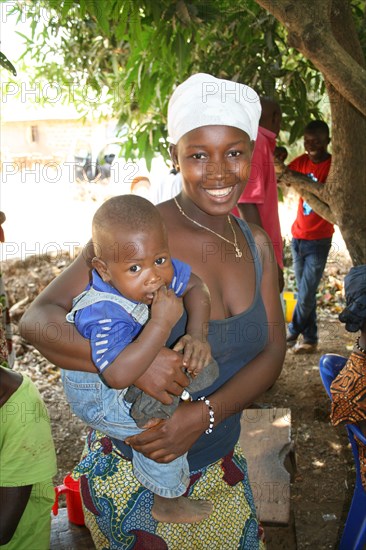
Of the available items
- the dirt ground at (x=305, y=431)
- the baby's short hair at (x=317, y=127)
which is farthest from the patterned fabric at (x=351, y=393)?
the baby's short hair at (x=317, y=127)

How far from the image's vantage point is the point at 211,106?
1378 mm

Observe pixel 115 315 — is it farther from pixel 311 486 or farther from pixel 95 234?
pixel 311 486

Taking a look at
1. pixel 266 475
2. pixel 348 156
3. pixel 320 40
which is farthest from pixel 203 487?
pixel 348 156

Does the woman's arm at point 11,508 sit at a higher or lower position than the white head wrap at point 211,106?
lower

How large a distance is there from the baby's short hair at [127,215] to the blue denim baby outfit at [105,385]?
0.14 m

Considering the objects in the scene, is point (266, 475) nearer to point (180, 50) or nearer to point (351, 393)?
point (351, 393)

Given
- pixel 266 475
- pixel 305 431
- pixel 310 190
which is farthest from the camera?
pixel 305 431

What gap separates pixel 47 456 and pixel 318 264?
3444mm

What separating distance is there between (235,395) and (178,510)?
0.32 m

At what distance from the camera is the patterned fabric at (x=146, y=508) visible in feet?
4.48

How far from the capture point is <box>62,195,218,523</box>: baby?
1.26 m

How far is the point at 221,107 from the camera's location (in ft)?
4.52

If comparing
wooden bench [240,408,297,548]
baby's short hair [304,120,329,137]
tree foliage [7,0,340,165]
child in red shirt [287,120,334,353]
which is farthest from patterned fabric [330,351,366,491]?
child in red shirt [287,120,334,353]

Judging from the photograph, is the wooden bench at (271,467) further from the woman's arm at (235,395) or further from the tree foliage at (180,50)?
the tree foliage at (180,50)
